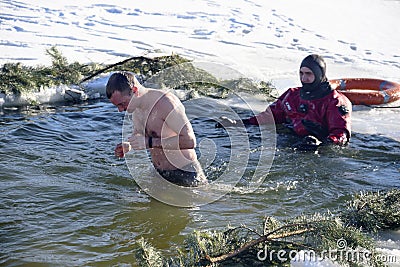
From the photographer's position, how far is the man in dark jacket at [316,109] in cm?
550

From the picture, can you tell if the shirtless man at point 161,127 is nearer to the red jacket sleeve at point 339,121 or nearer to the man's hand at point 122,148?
the man's hand at point 122,148

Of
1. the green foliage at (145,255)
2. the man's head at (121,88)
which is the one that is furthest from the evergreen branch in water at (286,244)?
the man's head at (121,88)

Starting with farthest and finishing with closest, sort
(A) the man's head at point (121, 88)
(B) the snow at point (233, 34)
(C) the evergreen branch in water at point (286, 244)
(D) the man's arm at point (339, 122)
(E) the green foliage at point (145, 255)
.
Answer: (B) the snow at point (233, 34) → (D) the man's arm at point (339, 122) → (A) the man's head at point (121, 88) → (C) the evergreen branch in water at point (286, 244) → (E) the green foliage at point (145, 255)

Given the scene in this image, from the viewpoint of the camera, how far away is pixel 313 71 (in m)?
5.78

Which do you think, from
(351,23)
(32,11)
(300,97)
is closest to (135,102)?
(300,97)

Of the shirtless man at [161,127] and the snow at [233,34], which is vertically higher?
the snow at [233,34]

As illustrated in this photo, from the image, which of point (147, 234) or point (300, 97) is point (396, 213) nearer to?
point (147, 234)

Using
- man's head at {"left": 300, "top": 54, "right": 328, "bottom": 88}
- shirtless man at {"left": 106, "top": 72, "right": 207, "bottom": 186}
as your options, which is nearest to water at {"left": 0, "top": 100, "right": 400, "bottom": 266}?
shirtless man at {"left": 106, "top": 72, "right": 207, "bottom": 186}

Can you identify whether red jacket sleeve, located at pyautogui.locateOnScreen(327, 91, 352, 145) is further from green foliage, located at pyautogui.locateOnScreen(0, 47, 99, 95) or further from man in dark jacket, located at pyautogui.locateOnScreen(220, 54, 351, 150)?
green foliage, located at pyautogui.locateOnScreen(0, 47, 99, 95)

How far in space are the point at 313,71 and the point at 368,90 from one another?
7.30 ft

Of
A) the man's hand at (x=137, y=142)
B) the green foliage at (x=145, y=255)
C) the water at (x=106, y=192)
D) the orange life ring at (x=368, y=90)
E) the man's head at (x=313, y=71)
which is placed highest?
the man's head at (x=313, y=71)

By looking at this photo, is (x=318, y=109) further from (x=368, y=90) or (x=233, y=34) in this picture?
(x=233, y=34)

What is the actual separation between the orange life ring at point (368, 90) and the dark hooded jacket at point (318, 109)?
1264 mm

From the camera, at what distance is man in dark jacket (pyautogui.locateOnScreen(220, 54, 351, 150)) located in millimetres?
5500
